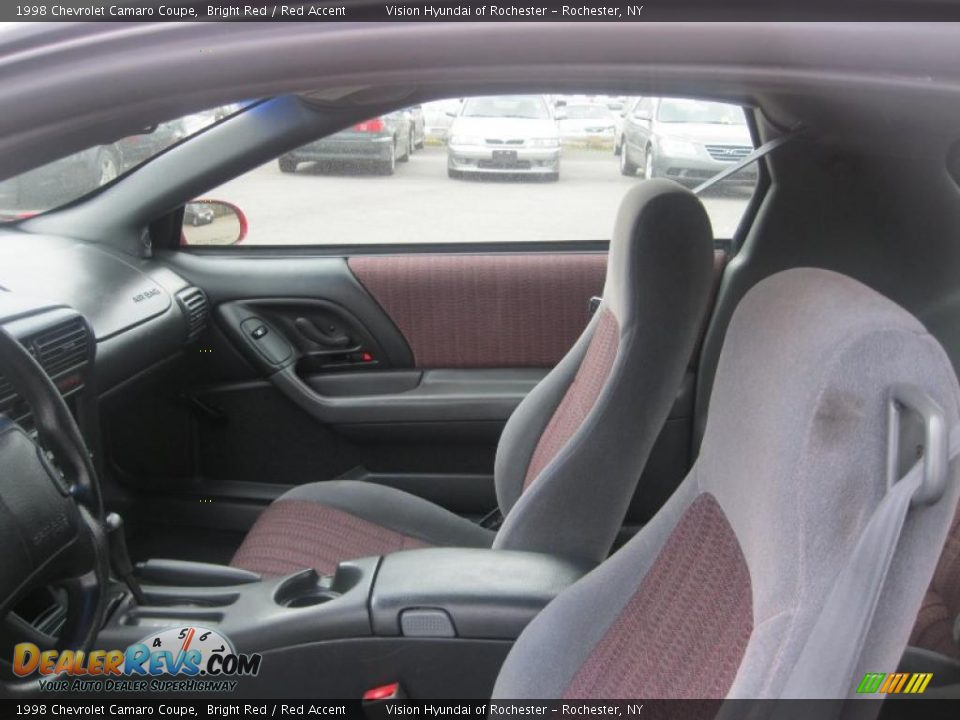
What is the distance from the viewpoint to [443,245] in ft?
8.32

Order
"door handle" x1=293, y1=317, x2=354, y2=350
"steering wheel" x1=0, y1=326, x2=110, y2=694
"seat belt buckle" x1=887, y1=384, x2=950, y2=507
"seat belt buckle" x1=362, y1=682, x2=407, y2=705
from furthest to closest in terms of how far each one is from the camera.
→ 1. "door handle" x1=293, y1=317, x2=354, y2=350
2. "seat belt buckle" x1=362, y1=682, x2=407, y2=705
3. "steering wheel" x1=0, y1=326, x2=110, y2=694
4. "seat belt buckle" x1=887, y1=384, x2=950, y2=507

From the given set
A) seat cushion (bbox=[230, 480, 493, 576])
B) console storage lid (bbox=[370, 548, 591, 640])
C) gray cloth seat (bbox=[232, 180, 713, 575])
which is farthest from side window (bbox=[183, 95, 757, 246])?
console storage lid (bbox=[370, 548, 591, 640])

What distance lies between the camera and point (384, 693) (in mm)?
1265

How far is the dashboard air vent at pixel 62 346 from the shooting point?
5.29 feet

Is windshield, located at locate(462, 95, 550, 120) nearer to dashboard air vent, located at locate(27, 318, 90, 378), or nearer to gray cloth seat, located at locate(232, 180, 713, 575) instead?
gray cloth seat, located at locate(232, 180, 713, 575)

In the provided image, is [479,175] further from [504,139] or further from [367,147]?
[367,147]

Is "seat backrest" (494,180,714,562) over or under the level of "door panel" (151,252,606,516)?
over

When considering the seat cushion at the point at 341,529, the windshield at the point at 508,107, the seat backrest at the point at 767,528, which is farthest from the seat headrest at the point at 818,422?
the windshield at the point at 508,107

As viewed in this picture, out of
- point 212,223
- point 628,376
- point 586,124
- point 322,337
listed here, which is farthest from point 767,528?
point 212,223

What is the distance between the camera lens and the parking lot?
92.6 inches

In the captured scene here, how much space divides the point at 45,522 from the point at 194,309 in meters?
1.25

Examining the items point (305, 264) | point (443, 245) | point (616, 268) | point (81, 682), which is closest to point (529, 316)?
point (443, 245)

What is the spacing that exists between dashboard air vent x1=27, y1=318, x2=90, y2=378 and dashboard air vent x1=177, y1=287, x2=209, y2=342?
54 centimetres

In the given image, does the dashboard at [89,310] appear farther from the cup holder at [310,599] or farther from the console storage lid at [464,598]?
the console storage lid at [464,598]
